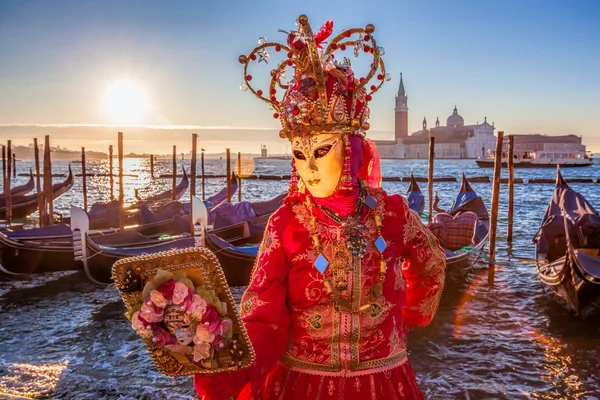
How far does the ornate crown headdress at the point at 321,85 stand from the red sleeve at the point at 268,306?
12.7 inches

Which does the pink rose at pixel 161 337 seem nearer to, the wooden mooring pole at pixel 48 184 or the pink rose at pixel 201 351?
the pink rose at pixel 201 351

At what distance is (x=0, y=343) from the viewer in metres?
5.98

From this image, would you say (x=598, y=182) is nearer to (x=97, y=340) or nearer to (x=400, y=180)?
(x=400, y=180)

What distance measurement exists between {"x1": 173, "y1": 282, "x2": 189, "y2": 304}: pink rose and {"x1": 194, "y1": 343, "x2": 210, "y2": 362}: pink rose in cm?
12

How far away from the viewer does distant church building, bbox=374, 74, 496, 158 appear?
107688 millimetres

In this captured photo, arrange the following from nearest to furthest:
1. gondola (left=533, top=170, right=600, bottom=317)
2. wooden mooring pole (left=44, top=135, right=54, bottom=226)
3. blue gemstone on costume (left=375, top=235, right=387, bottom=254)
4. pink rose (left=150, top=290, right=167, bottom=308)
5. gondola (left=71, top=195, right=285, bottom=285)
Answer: pink rose (left=150, top=290, right=167, bottom=308) → blue gemstone on costume (left=375, top=235, right=387, bottom=254) → gondola (left=533, top=170, right=600, bottom=317) → gondola (left=71, top=195, right=285, bottom=285) → wooden mooring pole (left=44, top=135, right=54, bottom=226)

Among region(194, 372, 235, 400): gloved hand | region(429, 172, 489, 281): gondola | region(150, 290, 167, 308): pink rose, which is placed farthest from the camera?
region(429, 172, 489, 281): gondola

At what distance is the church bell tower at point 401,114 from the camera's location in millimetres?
129350

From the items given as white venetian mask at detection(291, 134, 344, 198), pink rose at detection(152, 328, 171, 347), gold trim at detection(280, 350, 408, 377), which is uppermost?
white venetian mask at detection(291, 134, 344, 198)

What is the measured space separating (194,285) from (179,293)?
6 centimetres

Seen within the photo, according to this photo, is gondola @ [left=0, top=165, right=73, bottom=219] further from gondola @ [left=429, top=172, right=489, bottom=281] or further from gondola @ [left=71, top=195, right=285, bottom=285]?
gondola @ [left=429, top=172, right=489, bottom=281]

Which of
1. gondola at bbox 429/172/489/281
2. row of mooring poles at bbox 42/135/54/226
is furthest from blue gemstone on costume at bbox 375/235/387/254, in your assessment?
row of mooring poles at bbox 42/135/54/226

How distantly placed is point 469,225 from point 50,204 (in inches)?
390

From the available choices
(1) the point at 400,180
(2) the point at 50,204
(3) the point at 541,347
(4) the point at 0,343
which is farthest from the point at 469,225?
(1) the point at 400,180
